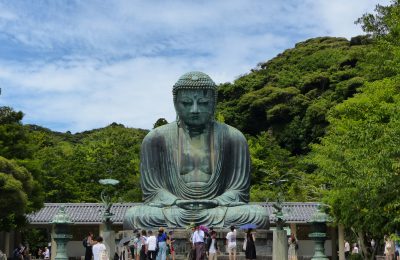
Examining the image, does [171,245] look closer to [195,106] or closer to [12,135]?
[195,106]

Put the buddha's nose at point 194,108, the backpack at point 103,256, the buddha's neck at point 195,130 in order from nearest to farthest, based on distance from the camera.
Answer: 1. the backpack at point 103,256
2. the buddha's nose at point 194,108
3. the buddha's neck at point 195,130

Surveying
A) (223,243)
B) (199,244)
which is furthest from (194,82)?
(199,244)

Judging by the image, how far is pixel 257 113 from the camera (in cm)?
5253

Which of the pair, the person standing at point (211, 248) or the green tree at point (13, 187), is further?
the green tree at point (13, 187)

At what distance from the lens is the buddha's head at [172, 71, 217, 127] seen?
17234mm

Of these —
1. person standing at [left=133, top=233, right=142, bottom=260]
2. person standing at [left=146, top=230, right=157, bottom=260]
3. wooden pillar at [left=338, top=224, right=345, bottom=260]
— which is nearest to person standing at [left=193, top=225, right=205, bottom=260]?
person standing at [left=146, top=230, right=157, bottom=260]

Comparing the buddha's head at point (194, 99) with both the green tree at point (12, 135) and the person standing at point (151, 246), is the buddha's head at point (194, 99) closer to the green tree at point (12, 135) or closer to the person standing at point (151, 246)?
the person standing at point (151, 246)

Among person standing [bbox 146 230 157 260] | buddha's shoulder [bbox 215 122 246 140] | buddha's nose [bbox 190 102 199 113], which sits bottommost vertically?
person standing [bbox 146 230 157 260]

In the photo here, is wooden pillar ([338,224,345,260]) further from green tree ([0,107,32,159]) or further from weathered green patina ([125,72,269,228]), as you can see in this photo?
weathered green patina ([125,72,269,228])

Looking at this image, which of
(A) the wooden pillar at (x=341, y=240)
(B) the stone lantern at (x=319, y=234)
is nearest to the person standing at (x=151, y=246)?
(B) the stone lantern at (x=319, y=234)

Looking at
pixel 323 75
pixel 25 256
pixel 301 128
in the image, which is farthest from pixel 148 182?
pixel 323 75

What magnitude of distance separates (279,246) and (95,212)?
20737 millimetres

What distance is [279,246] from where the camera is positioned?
15203 millimetres

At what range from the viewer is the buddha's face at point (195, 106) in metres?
17.2
